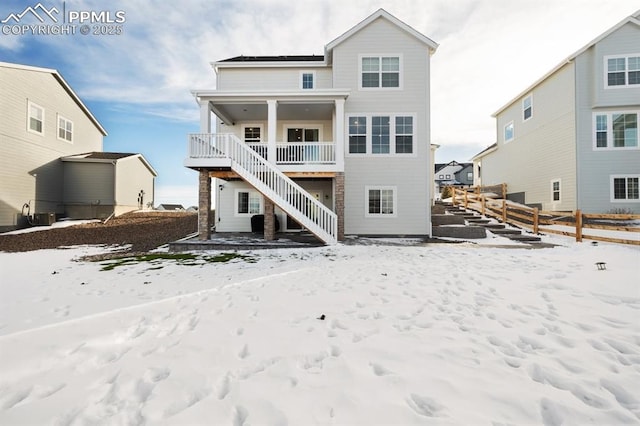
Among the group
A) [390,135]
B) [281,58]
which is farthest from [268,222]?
[281,58]

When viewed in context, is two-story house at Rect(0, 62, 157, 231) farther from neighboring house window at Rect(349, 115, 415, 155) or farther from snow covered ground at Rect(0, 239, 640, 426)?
neighboring house window at Rect(349, 115, 415, 155)

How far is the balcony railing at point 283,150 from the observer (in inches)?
423

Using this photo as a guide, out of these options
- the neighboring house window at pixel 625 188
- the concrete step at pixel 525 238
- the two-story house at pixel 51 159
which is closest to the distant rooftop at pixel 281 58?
the two-story house at pixel 51 159

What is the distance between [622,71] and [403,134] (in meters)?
12.4

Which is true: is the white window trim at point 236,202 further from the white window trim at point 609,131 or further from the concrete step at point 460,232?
the white window trim at point 609,131

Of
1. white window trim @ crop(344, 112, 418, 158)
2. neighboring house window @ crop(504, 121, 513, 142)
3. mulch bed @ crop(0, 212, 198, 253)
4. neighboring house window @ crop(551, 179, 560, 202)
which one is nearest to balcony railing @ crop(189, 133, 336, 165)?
white window trim @ crop(344, 112, 418, 158)

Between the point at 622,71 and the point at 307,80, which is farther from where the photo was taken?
Result: the point at 307,80

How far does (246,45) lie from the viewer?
16.4 m

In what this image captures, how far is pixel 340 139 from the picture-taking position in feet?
37.6

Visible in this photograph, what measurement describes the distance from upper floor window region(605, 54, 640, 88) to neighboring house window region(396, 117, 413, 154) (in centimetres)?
1111

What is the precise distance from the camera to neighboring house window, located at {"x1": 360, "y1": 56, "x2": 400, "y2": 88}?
1295cm

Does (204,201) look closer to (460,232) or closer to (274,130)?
(274,130)

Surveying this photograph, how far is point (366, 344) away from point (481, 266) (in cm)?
505

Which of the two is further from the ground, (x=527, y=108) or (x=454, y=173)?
(x=454, y=173)
